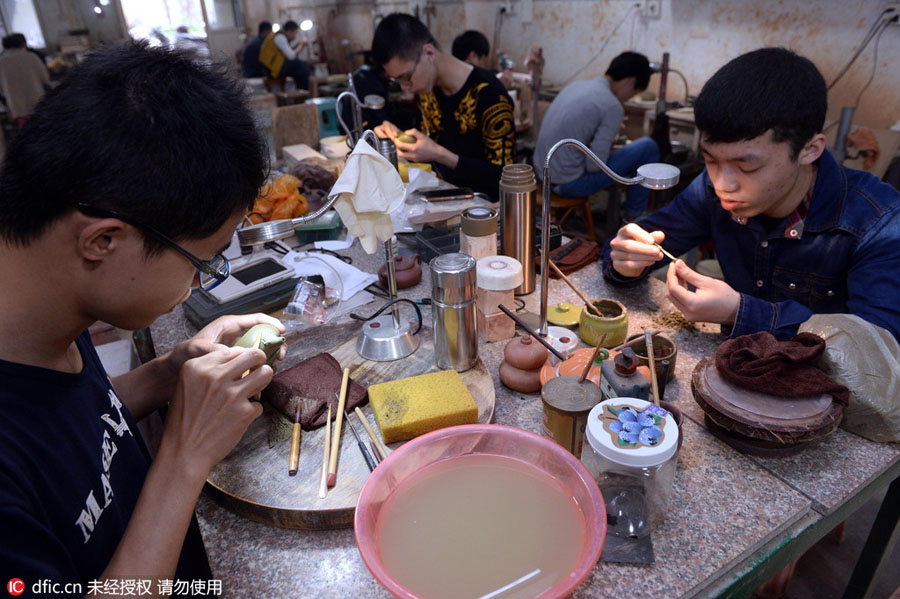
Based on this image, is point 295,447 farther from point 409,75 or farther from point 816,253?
point 409,75

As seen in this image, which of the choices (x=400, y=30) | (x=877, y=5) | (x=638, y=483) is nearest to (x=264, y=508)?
(x=638, y=483)

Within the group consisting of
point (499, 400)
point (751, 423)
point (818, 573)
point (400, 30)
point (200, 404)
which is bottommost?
point (818, 573)

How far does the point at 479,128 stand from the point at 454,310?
2.47m

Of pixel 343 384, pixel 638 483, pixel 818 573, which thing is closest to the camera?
pixel 638 483

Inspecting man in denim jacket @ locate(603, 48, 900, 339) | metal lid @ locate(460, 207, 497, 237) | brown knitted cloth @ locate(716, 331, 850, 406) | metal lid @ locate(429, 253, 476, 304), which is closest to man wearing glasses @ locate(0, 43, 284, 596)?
metal lid @ locate(429, 253, 476, 304)

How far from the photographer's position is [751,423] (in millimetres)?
1196

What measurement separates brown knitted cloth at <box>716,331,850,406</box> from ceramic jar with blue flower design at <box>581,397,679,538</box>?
0.32m

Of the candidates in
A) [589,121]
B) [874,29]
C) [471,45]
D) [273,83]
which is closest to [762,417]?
[589,121]

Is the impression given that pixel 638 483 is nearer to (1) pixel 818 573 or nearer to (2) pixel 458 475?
(2) pixel 458 475

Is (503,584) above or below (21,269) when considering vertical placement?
below

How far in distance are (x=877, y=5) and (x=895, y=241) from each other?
4.33 metres

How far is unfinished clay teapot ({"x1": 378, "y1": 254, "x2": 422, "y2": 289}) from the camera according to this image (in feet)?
6.80

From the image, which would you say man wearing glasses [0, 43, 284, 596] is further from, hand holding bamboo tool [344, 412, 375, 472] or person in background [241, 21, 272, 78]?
person in background [241, 21, 272, 78]

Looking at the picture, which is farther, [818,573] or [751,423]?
[818,573]
